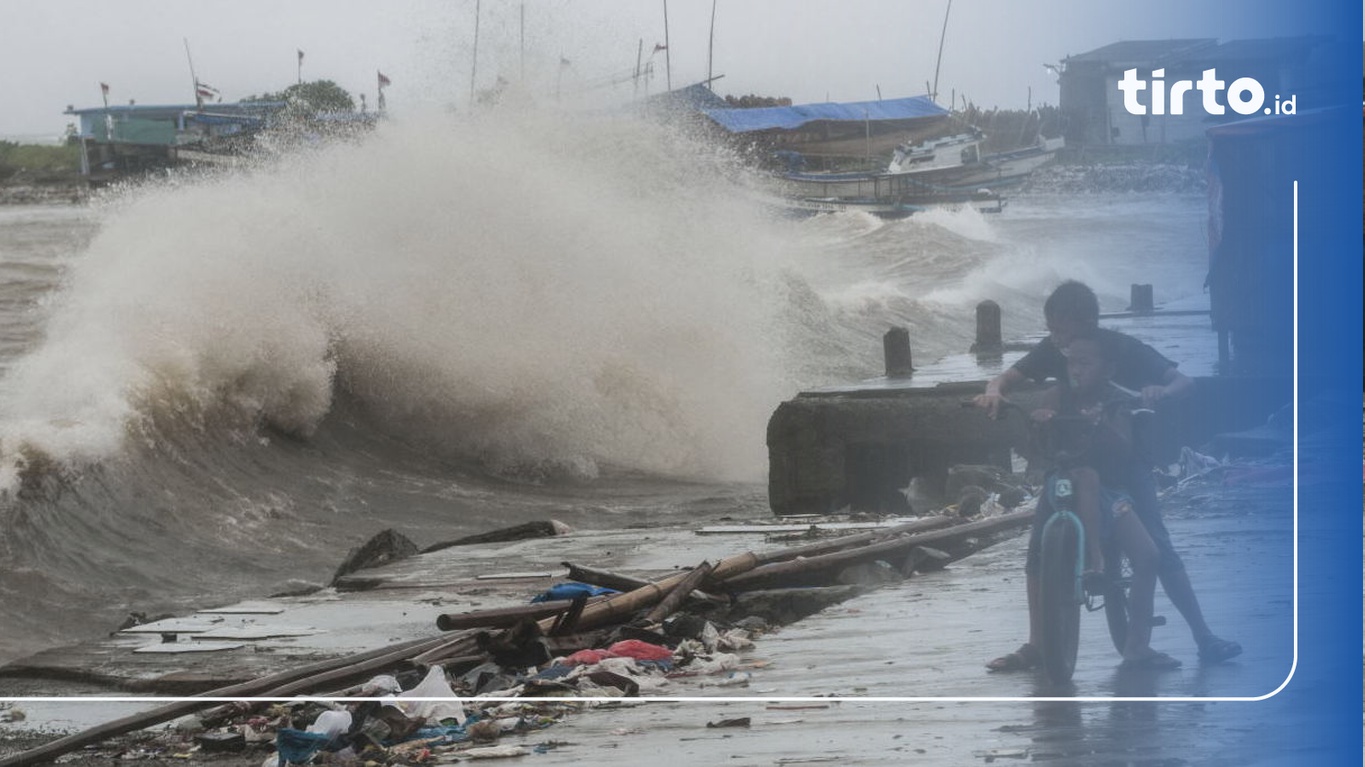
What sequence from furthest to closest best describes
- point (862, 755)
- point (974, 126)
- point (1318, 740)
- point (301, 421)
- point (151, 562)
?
point (301, 421), point (151, 562), point (974, 126), point (862, 755), point (1318, 740)

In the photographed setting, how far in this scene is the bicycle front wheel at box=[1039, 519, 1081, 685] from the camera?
388cm

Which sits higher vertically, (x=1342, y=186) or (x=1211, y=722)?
(x=1342, y=186)

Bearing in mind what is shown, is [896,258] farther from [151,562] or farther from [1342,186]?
[151,562]

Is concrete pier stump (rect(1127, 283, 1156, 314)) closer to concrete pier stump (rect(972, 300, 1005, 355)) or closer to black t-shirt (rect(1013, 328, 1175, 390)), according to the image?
black t-shirt (rect(1013, 328, 1175, 390))

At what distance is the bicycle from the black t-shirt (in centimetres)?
11

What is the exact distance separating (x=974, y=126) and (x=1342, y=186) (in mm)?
827

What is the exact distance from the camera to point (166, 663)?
5.91m

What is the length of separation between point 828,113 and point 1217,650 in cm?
134

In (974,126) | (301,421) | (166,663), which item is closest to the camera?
(974,126)

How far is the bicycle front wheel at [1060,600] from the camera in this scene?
3.88 m

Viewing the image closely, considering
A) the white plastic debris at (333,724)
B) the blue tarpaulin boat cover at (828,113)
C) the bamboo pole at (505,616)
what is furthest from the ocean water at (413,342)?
the white plastic debris at (333,724)

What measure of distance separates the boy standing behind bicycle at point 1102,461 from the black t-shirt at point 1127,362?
0.01 m

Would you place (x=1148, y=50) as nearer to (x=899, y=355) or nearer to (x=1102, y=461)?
(x=1102, y=461)

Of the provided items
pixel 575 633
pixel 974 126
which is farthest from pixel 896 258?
pixel 575 633
